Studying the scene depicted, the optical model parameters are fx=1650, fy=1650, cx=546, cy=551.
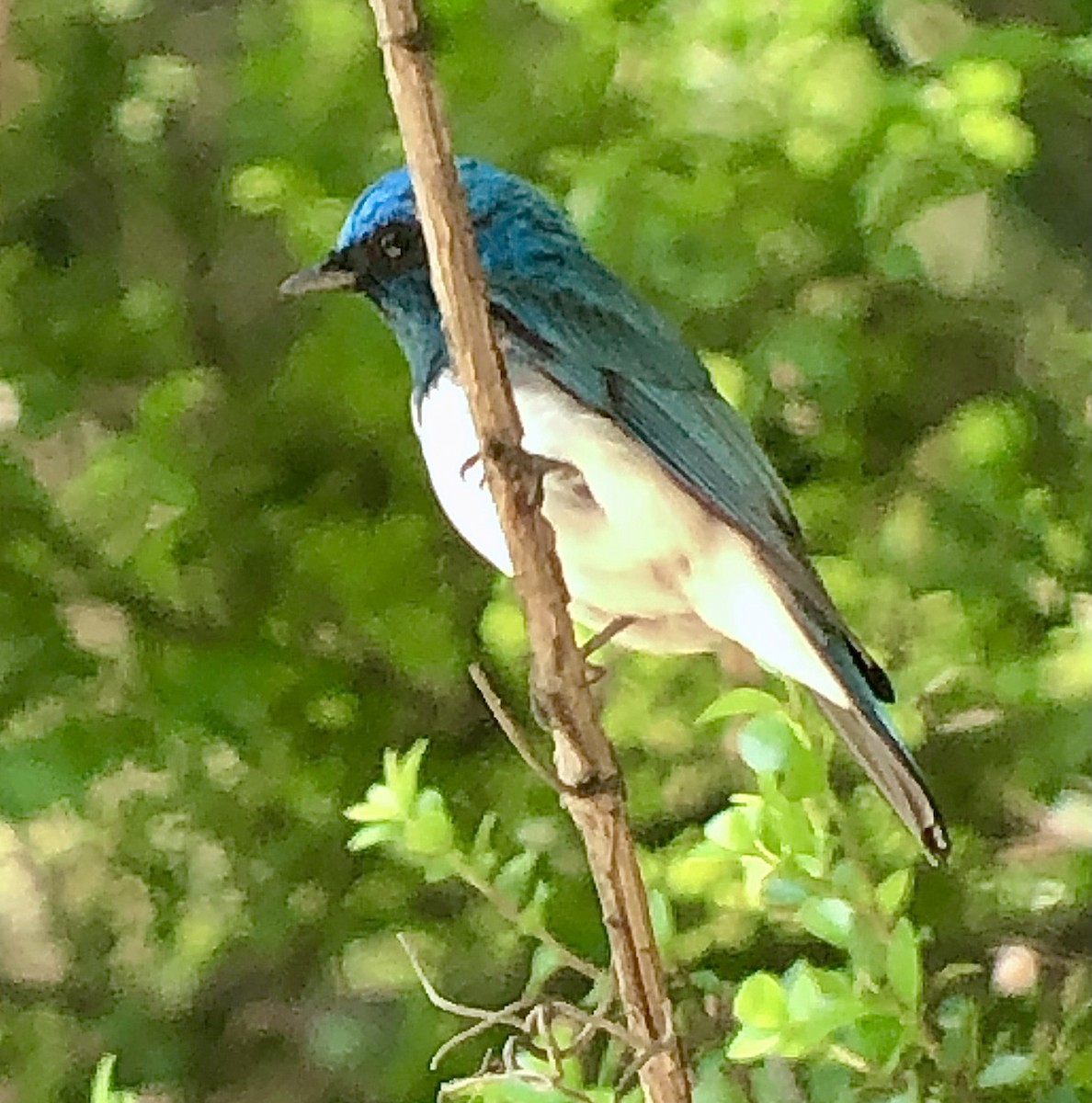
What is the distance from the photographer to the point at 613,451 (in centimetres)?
51

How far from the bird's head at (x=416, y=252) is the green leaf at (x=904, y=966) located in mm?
227

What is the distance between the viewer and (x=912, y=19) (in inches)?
26.5

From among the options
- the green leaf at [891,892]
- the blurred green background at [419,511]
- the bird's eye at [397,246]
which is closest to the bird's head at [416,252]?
the bird's eye at [397,246]

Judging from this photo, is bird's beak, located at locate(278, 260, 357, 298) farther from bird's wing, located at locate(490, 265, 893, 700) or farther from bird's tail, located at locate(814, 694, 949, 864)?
bird's tail, located at locate(814, 694, 949, 864)

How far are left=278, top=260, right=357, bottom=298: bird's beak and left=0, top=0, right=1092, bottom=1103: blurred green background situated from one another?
0.12 metres

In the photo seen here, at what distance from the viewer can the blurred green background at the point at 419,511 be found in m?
0.64

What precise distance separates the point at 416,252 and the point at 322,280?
31 millimetres

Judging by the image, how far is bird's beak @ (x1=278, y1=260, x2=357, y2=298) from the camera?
1.65 ft

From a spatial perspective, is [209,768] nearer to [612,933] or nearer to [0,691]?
[0,691]

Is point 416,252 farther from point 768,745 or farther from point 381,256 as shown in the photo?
point 768,745

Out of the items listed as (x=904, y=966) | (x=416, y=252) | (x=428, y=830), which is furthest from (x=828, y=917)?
(x=416, y=252)

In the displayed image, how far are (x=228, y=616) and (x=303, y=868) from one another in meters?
0.11

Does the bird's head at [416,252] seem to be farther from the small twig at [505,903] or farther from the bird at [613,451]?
the small twig at [505,903]

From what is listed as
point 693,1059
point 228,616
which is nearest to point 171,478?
point 228,616
